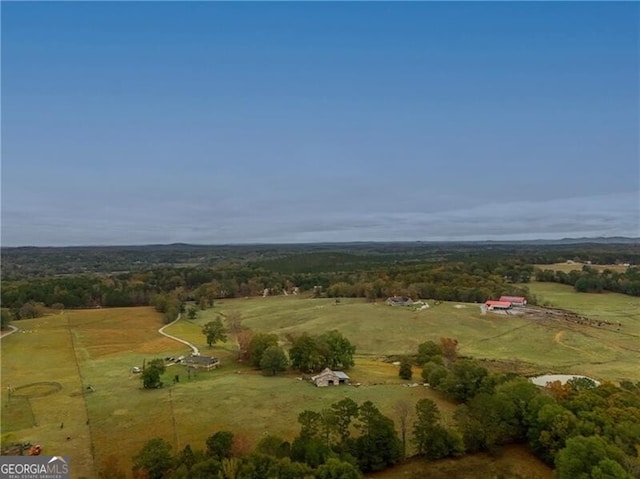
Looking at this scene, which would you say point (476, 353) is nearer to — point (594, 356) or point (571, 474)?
point (594, 356)

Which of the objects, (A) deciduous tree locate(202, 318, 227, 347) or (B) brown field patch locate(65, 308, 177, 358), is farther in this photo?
(B) brown field patch locate(65, 308, 177, 358)

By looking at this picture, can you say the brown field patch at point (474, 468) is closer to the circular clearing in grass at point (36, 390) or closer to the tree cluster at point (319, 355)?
the tree cluster at point (319, 355)

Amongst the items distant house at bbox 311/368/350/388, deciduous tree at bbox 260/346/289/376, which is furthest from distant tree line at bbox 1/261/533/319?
distant house at bbox 311/368/350/388

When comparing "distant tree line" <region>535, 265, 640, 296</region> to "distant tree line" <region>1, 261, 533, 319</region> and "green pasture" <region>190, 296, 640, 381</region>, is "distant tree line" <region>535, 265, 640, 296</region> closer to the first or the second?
"green pasture" <region>190, 296, 640, 381</region>

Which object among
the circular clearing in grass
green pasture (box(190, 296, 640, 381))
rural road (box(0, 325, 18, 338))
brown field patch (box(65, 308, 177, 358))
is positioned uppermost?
rural road (box(0, 325, 18, 338))

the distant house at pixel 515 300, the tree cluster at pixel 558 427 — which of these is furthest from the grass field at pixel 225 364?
the distant house at pixel 515 300

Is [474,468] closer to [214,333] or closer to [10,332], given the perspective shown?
[214,333]
